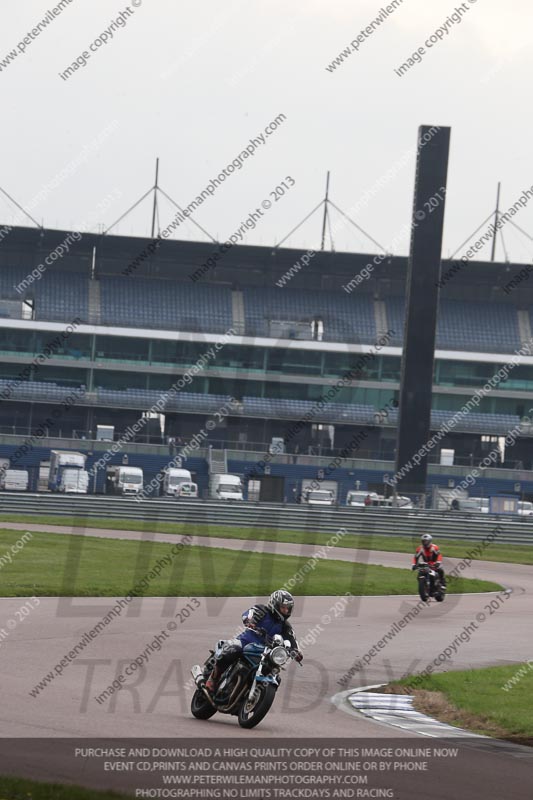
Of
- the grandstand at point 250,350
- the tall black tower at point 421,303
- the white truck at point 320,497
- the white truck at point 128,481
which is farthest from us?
the grandstand at point 250,350

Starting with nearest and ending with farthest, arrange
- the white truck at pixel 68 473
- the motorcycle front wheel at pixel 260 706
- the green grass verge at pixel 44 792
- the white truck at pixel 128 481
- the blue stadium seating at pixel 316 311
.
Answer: the green grass verge at pixel 44 792
the motorcycle front wheel at pixel 260 706
the white truck at pixel 128 481
the white truck at pixel 68 473
the blue stadium seating at pixel 316 311

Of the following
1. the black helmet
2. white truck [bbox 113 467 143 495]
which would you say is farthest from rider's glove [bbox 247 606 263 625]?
white truck [bbox 113 467 143 495]

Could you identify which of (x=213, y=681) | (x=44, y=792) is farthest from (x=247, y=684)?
(x=44, y=792)

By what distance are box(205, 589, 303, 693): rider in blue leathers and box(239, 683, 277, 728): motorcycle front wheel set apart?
1.81 feet

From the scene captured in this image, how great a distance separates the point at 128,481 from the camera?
2571 inches

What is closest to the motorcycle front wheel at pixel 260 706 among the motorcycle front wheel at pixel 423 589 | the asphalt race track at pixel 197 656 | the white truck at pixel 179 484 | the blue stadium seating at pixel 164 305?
the asphalt race track at pixel 197 656

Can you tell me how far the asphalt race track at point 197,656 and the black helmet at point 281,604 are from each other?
1.08 meters

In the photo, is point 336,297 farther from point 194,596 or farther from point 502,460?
point 194,596

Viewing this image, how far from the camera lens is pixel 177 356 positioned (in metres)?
80.0

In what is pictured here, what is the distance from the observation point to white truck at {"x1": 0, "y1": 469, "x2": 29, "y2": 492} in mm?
64375

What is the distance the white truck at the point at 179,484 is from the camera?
A: 215 ft

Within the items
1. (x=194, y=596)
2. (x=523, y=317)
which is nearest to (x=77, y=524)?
(x=194, y=596)

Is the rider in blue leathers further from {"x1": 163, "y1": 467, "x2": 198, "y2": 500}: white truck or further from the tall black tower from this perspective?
{"x1": 163, "y1": 467, "x2": 198, "y2": 500}: white truck

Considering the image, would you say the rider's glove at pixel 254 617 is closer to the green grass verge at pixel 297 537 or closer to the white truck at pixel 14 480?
the green grass verge at pixel 297 537
